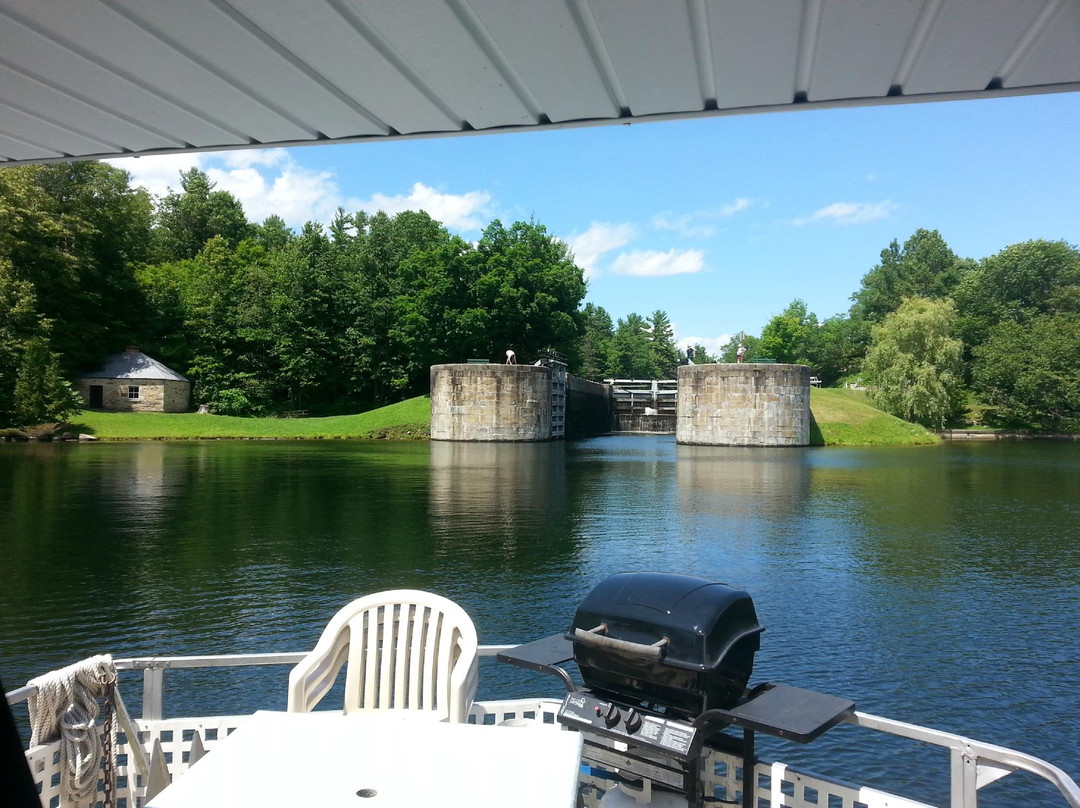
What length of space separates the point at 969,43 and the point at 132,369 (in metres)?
50.4

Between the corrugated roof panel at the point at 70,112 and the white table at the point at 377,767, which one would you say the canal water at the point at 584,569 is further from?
the corrugated roof panel at the point at 70,112

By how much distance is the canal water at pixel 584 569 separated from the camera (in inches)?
281

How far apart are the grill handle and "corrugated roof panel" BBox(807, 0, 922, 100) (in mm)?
1984

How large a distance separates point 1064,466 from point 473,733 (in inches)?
1334

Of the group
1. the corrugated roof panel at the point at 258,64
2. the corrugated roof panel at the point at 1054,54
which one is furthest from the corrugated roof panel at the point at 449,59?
the corrugated roof panel at the point at 1054,54

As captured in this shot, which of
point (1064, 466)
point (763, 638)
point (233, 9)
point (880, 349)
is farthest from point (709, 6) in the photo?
point (880, 349)

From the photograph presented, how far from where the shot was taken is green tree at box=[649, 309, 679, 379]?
9725cm

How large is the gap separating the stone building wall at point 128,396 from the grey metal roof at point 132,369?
0.72ft

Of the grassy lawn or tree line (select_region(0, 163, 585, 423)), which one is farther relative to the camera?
tree line (select_region(0, 163, 585, 423))

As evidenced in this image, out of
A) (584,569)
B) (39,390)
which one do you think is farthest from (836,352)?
(584,569)

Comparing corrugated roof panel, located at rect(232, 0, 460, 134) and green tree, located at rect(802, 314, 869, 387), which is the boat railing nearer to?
corrugated roof panel, located at rect(232, 0, 460, 134)

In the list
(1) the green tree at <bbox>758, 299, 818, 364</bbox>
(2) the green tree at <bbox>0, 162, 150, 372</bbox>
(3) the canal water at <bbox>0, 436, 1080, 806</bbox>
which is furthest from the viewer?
(1) the green tree at <bbox>758, 299, 818, 364</bbox>

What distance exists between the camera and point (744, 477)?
2552 centimetres

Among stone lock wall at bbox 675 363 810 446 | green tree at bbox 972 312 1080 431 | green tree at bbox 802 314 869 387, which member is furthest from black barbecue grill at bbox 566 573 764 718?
green tree at bbox 802 314 869 387
